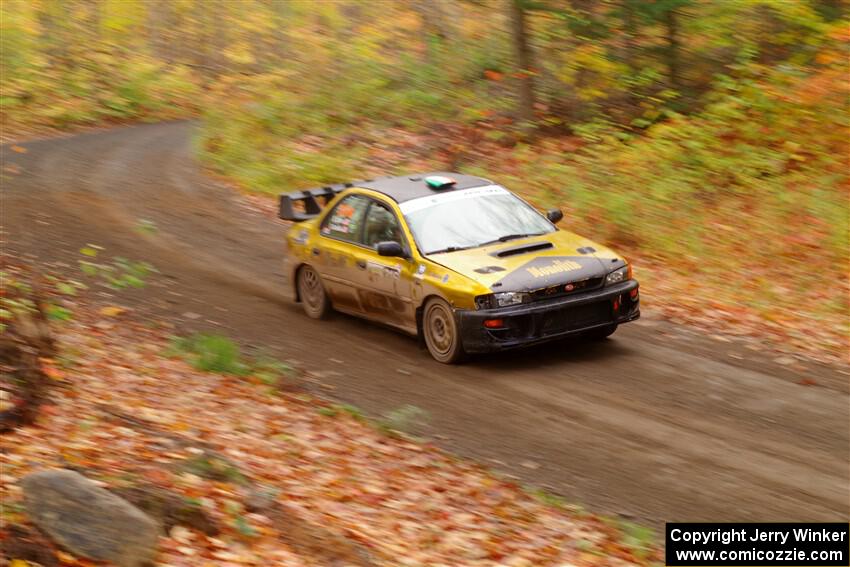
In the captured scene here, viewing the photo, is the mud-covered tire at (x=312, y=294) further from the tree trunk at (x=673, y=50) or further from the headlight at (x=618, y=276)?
the tree trunk at (x=673, y=50)

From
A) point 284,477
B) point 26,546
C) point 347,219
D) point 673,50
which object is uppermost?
point 673,50

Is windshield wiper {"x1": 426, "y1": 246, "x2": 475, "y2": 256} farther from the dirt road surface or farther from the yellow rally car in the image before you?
the dirt road surface

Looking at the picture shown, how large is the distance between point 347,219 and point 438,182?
1.13 metres

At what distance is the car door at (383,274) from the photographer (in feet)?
34.5

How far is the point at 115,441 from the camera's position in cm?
720

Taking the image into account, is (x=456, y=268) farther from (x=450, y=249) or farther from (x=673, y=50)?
(x=673, y=50)

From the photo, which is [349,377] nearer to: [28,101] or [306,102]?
[306,102]

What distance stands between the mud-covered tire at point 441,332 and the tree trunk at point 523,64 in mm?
11972

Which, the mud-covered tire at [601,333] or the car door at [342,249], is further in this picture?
the car door at [342,249]

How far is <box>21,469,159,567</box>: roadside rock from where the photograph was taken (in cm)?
529

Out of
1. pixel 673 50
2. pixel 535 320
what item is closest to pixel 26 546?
pixel 535 320

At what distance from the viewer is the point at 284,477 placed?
741 centimetres

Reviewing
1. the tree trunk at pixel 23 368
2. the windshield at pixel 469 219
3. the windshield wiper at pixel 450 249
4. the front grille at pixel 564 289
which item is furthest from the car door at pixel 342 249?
the tree trunk at pixel 23 368

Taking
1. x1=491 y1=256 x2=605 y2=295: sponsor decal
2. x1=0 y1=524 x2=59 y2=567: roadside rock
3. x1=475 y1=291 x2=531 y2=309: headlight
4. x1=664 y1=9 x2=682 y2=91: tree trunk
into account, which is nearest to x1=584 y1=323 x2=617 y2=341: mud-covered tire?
x1=491 y1=256 x2=605 y2=295: sponsor decal
